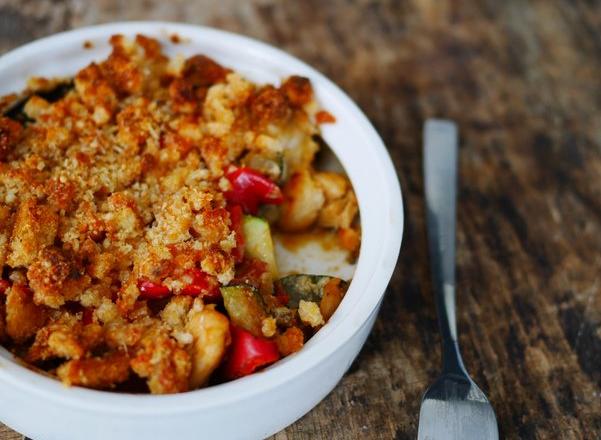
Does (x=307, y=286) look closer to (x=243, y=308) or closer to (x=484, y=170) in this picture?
(x=243, y=308)

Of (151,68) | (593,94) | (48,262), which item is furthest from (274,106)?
(593,94)

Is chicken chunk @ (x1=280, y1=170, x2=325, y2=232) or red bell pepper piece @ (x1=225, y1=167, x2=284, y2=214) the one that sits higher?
red bell pepper piece @ (x1=225, y1=167, x2=284, y2=214)

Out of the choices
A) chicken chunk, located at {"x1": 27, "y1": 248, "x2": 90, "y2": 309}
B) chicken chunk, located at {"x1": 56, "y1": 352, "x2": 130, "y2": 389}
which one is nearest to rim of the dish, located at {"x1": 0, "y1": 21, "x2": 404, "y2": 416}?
chicken chunk, located at {"x1": 56, "y1": 352, "x2": 130, "y2": 389}

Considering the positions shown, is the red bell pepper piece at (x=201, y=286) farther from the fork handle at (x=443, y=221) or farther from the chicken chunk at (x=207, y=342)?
the fork handle at (x=443, y=221)

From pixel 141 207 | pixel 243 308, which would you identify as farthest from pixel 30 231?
pixel 243 308

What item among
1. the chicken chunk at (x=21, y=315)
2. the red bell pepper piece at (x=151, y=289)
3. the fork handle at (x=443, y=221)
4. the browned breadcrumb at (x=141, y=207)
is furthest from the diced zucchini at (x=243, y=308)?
the fork handle at (x=443, y=221)

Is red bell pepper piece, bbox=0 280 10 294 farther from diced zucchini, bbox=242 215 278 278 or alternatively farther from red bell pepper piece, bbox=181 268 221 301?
diced zucchini, bbox=242 215 278 278
